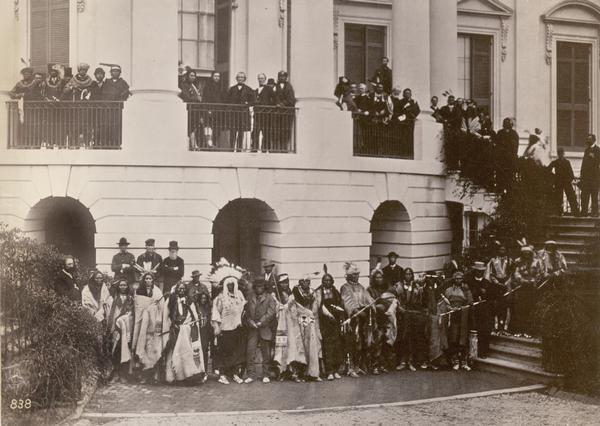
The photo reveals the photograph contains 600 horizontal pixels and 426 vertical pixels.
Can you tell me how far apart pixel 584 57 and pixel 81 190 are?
13392 millimetres

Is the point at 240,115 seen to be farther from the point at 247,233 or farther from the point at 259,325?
the point at 259,325

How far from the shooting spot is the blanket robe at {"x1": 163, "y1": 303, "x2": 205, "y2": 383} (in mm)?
15117

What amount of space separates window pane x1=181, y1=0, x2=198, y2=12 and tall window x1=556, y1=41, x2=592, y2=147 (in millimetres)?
9077

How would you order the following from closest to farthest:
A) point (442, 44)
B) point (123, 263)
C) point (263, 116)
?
1. point (123, 263)
2. point (263, 116)
3. point (442, 44)

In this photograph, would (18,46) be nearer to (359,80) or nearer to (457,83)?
(359,80)

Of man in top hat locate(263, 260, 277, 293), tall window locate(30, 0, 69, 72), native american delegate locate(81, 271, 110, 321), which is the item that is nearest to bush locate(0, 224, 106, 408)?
native american delegate locate(81, 271, 110, 321)

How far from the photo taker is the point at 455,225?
73.3 ft

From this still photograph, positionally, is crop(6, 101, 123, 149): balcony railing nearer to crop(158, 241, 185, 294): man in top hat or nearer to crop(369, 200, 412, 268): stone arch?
crop(158, 241, 185, 294): man in top hat

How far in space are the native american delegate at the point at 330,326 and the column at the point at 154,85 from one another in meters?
4.06

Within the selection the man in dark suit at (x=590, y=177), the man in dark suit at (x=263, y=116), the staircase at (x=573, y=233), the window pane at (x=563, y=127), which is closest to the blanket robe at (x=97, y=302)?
the man in dark suit at (x=263, y=116)

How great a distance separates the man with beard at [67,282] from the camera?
13727mm

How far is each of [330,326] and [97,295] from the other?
3.96m

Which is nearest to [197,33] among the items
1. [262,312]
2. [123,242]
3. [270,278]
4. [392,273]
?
[123,242]

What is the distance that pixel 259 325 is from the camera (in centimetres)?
1591
